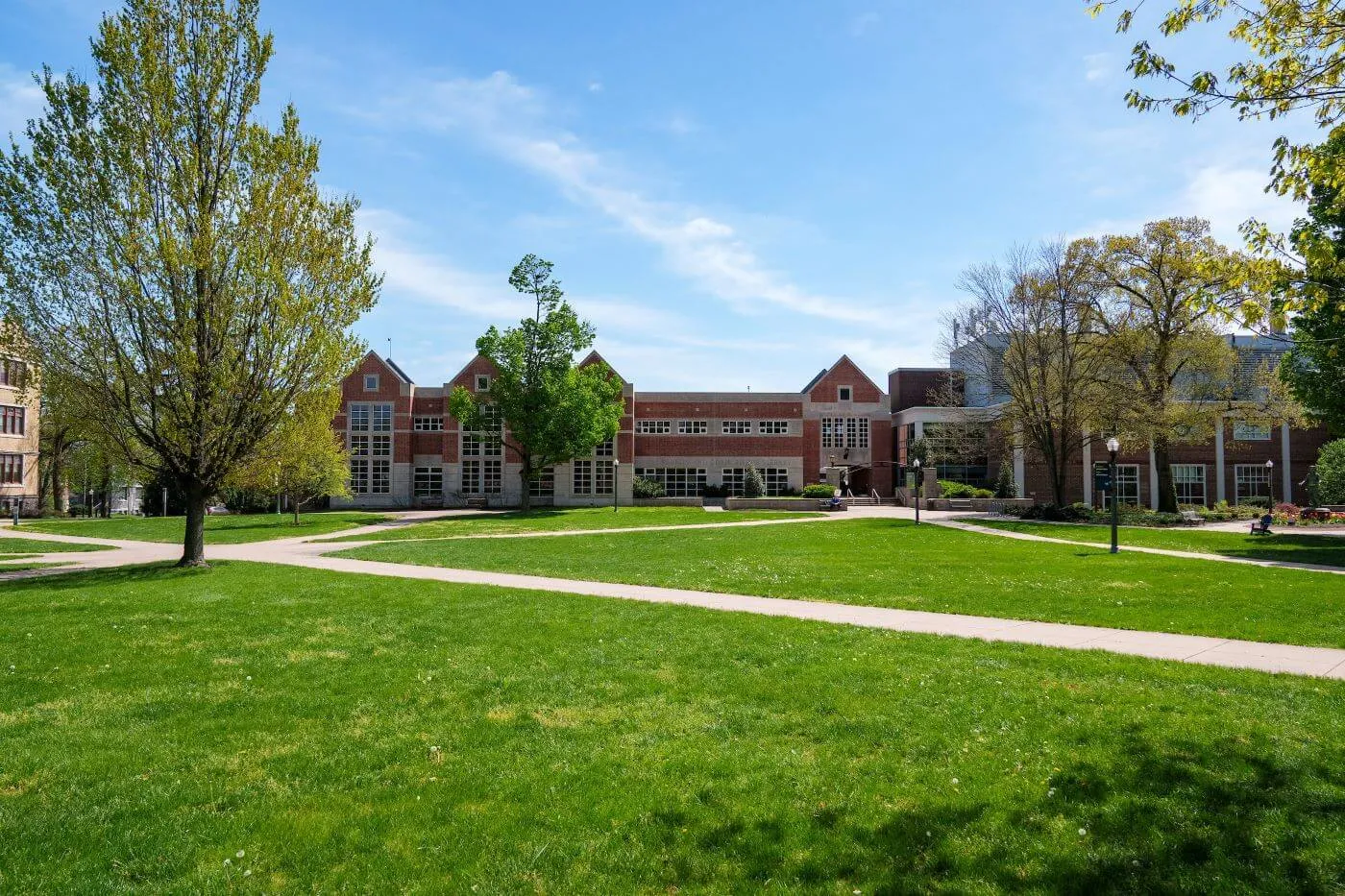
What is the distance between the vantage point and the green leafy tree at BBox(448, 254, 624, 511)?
48.7 m

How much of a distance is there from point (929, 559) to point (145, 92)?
74.8 feet

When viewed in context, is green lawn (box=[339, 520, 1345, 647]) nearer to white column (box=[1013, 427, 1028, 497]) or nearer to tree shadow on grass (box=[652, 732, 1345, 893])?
tree shadow on grass (box=[652, 732, 1345, 893])

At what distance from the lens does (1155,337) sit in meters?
40.2


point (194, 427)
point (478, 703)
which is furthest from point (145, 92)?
point (478, 703)

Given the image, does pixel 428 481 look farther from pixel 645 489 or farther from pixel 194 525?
pixel 194 525

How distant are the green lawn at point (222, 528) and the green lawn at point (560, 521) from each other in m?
3.87

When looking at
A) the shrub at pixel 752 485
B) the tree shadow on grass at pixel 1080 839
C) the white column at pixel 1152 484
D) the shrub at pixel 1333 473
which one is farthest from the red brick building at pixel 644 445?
the tree shadow on grass at pixel 1080 839

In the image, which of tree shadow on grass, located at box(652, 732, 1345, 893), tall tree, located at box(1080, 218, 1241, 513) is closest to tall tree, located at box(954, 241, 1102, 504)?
tall tree, located at box(1080, 218, 1241, 513)

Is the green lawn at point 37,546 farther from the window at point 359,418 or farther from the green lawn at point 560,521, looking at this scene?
the window at point 359,418

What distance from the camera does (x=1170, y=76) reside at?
289 inches

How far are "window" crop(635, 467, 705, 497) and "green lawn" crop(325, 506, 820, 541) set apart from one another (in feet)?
38.1

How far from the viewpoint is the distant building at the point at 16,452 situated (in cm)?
5450

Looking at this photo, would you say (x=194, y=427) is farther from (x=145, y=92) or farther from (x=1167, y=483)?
(x=1167, y=483)

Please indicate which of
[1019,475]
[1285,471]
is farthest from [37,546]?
[1285,471]
